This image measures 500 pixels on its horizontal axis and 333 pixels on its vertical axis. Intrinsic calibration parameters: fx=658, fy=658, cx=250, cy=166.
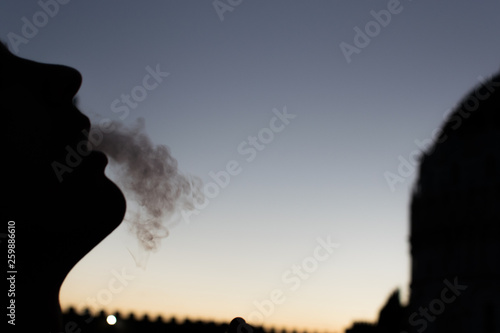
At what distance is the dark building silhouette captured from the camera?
4462cm

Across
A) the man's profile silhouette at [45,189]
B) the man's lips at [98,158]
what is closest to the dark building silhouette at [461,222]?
the man's lips at [98,158]

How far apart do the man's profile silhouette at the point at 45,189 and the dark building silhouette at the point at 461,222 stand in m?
42.5

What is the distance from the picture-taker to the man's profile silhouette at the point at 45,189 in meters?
4.61

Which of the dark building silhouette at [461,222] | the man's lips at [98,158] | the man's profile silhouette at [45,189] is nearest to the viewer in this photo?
the man's profile silhouette at [45,189]

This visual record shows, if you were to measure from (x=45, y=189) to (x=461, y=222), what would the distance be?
44877mm

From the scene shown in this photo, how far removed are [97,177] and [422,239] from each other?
1826 inches

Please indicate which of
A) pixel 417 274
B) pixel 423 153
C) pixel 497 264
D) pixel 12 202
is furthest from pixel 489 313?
pixel 12 202

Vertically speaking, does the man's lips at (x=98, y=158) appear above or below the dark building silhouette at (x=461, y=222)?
above

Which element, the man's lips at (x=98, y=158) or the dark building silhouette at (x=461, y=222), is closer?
the man's lips at (x=98, y=158)

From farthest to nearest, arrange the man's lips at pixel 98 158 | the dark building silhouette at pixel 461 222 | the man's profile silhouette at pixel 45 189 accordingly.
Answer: the dark building silhouette at pixel 461 222 < the man's lips at pixel 98 158 < the man's profile silhouette at pixel 45 189

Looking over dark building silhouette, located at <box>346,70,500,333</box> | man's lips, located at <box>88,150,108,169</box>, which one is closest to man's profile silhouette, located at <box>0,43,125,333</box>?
man's lips, located at <box>88,150,108,169</box>

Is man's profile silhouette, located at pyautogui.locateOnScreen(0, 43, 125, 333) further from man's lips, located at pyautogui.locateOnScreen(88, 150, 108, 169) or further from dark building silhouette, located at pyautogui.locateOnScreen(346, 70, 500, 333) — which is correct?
dark building silhouette, located at pyautogui.locateOnScreen(346, 70, 500, 333)

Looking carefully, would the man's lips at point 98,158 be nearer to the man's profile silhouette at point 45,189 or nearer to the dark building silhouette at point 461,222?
the man's profile silhouette at point 45,189

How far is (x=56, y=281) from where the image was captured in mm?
4906
